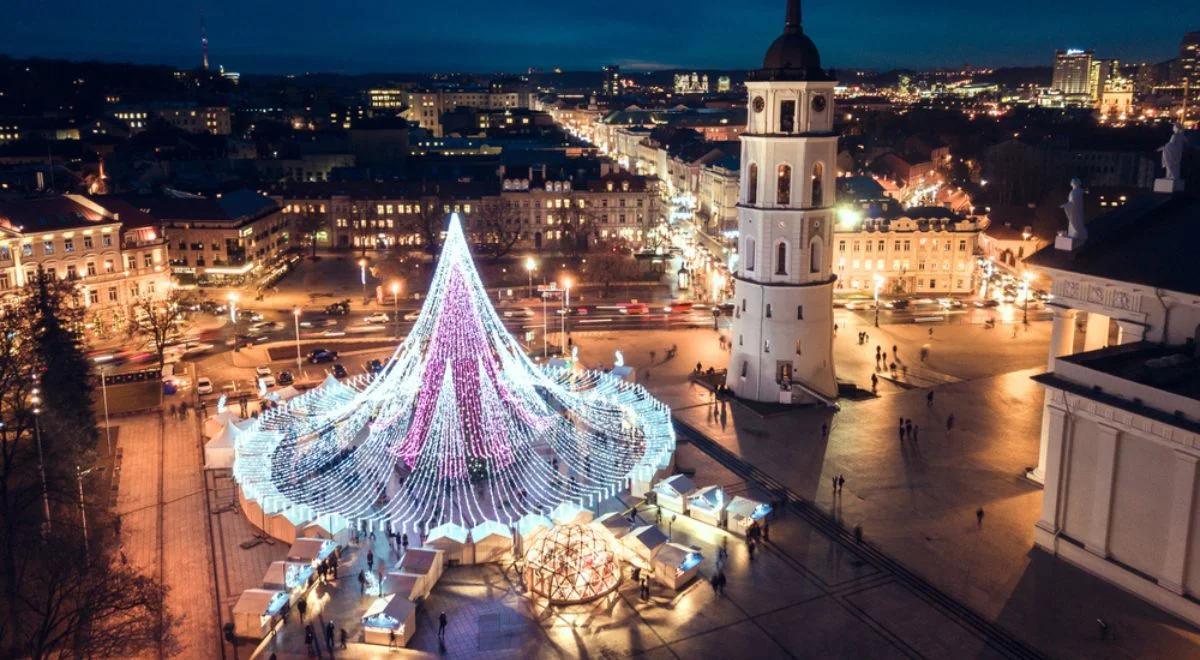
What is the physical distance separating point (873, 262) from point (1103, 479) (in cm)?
4785

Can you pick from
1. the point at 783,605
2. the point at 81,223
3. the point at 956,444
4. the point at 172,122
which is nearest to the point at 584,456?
the point at 783,605

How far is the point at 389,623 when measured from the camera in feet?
81.7

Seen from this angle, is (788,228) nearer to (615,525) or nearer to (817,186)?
(817,186)

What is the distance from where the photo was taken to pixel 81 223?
62406 mm

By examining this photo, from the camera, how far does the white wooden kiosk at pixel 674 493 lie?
32875mm

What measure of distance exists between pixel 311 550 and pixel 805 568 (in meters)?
15.5

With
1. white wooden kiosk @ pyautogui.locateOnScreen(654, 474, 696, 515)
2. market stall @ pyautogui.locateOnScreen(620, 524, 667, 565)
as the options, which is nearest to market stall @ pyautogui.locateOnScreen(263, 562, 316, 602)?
market stall @ pyautogui.locateOnScreen(620, 524, 667, 565)

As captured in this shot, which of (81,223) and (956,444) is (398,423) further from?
(81,223)

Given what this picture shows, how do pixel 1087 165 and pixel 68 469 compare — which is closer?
pixel 68 469

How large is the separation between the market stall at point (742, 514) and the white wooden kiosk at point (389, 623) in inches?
Result: 459

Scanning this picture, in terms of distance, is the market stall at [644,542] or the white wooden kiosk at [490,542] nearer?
the market stall at [644,542]

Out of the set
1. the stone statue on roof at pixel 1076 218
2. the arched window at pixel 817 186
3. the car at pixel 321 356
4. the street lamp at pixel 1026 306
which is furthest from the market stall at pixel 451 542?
the street lamp at pixel 1026 306

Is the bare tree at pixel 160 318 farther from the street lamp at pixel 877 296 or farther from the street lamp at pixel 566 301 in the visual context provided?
the street lamp at pixel 877 296

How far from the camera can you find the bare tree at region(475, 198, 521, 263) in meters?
93.7
